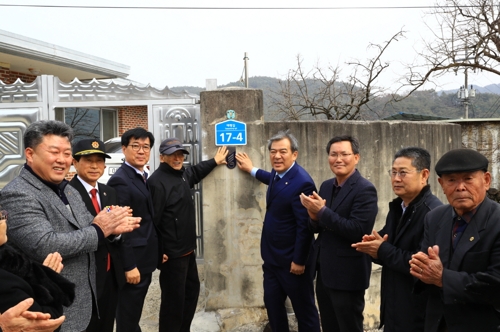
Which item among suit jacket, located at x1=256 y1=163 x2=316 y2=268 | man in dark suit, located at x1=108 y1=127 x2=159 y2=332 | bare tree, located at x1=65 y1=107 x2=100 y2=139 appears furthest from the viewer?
bare tree, located at x1=65 y1=107 x2=100 y2=139

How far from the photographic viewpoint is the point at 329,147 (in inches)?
139

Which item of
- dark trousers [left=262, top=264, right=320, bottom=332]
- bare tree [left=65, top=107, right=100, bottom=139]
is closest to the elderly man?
dark trousers [left=262, top=264, right=320, bottom=332]

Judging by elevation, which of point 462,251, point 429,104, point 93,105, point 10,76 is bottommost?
point 462,251

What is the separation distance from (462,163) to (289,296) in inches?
82.4

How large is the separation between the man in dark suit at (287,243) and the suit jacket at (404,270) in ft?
3.03

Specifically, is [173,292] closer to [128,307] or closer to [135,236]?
[128,307]

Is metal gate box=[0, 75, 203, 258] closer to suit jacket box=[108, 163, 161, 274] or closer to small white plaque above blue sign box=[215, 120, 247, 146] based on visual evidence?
small white plaque above blue sign box=[215, 120, 247, 146]

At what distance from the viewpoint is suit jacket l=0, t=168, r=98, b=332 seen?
2.32m

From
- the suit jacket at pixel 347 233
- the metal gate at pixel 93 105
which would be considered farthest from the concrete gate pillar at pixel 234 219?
the suit jacket at pixel 347 233

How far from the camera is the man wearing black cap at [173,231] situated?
389 centimetres

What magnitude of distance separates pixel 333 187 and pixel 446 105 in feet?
89.0

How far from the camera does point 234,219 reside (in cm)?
465

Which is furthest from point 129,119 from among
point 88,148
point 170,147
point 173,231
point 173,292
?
point 88,148

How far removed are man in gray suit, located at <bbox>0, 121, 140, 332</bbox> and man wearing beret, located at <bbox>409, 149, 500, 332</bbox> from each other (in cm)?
190
